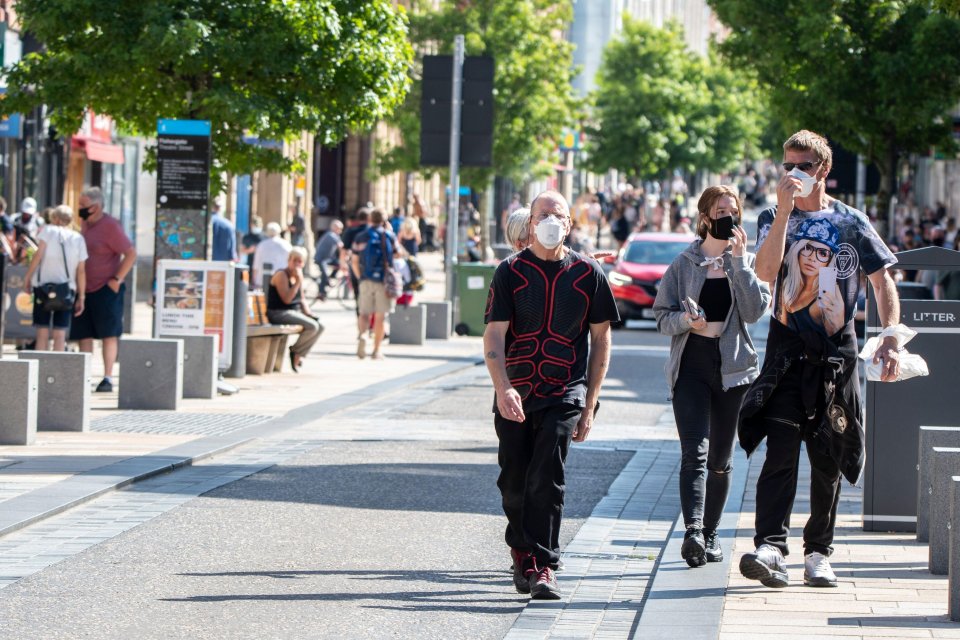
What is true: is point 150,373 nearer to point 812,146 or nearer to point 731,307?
point 731,307

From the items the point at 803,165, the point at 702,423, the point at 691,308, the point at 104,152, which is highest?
the point at 104,152

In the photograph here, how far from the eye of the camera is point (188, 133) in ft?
53.0

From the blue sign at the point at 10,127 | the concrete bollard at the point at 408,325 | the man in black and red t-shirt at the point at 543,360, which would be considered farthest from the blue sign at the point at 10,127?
the man in black and red t-shirt at the point at 543,360

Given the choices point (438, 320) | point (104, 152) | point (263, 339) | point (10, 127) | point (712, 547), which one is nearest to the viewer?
point (712, 547)

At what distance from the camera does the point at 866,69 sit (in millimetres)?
29281

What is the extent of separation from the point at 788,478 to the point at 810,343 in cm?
58

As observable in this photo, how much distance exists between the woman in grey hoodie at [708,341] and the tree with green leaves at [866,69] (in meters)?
20.6

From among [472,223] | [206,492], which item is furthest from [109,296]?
[472,223]

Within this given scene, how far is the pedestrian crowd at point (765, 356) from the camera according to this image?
719 centimetres

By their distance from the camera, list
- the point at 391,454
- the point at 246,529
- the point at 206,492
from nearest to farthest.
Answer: the point at 246,529 < the point at 206,492 < the point at 391,454

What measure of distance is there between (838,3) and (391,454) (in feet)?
62.3

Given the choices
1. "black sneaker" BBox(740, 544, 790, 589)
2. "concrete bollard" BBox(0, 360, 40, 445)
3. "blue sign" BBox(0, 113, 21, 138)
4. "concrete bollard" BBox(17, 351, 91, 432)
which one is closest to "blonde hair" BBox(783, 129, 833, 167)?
"black sneaker" BBox(740, 544, 790, 589)

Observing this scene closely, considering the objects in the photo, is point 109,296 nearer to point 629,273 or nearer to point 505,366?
point 505,366

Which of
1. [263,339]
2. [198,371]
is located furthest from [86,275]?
[263,339]
